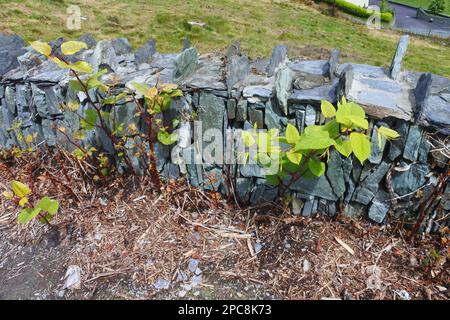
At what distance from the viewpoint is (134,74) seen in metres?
2.79

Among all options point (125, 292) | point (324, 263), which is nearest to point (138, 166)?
point (125, 292)

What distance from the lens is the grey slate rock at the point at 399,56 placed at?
247cm

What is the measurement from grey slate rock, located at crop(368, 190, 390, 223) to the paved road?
22879mm

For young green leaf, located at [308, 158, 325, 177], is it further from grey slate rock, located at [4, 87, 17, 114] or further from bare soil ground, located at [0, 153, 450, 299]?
grey slate rock, located at [4, 87, 17, 114]

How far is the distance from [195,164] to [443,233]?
1816mm

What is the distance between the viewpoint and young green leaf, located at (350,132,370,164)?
187cm

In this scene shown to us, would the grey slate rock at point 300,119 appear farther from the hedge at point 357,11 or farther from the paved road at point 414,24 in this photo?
the hedge at point 357,11

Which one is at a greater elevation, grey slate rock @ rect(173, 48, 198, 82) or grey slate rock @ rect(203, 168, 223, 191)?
grey slate rock @ rect(173, 48, 198, 82)

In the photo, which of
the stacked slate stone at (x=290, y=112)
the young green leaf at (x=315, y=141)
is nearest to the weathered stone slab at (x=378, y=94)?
the stacked slate stone at (x=290, y=112)

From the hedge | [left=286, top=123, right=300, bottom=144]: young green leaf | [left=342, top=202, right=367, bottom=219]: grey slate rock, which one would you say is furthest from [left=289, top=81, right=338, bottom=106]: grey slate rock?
the hedge

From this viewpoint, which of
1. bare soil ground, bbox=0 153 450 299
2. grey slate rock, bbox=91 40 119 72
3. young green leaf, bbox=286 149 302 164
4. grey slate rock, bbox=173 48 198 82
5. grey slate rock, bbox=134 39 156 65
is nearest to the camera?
young green leaf, bbox=286 149 302 164

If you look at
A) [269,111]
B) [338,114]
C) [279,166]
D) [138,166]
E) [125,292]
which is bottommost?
[125,292]

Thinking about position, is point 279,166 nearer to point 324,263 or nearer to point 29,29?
point 324,263

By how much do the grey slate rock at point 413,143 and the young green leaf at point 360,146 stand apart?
423 mm
